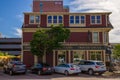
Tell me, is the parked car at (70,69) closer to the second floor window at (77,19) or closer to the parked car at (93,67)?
the parked car at (93,67)

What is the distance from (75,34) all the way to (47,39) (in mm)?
6655

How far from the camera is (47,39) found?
37688 mm

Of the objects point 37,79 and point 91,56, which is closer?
point 37,79

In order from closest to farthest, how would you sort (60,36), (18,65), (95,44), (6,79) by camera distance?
(6,79) → (18,65) → (60,36) → (95,44)

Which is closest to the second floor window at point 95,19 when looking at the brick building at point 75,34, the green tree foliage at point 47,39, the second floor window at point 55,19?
the brick building at point 75,34

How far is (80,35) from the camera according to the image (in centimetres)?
4247

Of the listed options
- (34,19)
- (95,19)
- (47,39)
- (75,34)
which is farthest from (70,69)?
(34,19)

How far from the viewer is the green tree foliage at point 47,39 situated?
37281 millimetres

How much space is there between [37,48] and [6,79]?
36.2 feet

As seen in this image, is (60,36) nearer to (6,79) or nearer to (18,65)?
(18,65)

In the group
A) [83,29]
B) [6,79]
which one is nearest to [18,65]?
[6,79]

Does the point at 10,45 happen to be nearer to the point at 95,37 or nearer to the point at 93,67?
the point at 95,37

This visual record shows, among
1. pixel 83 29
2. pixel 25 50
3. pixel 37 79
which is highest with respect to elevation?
pixel 83 29

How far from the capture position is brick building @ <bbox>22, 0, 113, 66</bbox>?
41906 millimetres
